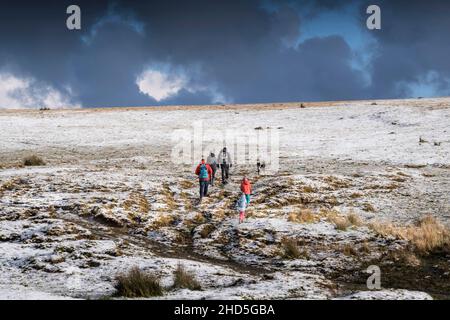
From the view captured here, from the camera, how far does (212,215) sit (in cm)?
2197

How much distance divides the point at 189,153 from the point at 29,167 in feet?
42.5

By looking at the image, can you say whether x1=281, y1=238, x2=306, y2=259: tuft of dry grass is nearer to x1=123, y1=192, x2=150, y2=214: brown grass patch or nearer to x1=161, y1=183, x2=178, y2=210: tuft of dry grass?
x1=161, y1=183, x2=178, y2=210: tuft of dry grass

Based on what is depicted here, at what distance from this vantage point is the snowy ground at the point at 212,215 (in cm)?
1408

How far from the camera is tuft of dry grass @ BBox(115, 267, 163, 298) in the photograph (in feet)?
40.1

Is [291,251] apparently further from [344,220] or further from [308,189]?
[308,189]

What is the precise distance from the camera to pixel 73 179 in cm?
2558

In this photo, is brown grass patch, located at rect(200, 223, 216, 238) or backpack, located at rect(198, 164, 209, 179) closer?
brown grass patch, located at rect(200, 223, 216, 238)

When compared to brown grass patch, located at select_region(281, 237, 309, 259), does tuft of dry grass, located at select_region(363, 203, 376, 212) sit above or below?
above

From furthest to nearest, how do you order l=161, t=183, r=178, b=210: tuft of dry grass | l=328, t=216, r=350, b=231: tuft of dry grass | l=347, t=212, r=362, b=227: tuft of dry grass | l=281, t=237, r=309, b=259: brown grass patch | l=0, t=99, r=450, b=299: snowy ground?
l=161, t=183, r=178, b=210: tuft of dry grass < l=347, t=212, r=362, b=227: tuft of dry grass < l=328, t=216, r=350, b=231: tuft of dry grass < l=281, t=237, r=309, b=259: brown grass patch < l=0, t=99, r=450, b=299: snowy ground

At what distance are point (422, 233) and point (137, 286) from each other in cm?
1174

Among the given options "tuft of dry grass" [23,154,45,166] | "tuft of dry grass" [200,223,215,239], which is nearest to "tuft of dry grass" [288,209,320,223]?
"tuft of dry grass" [200,223,215,239]

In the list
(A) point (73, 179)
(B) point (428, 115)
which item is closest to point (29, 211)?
(A) point (73, 179)

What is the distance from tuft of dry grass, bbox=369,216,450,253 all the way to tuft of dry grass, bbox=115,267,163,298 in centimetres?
1038
